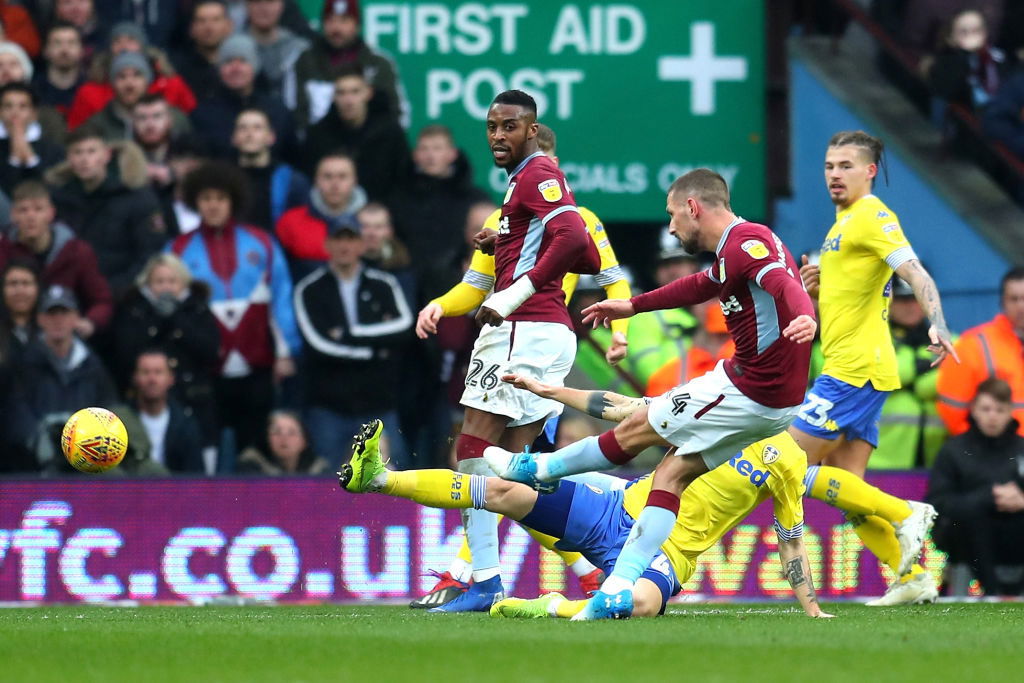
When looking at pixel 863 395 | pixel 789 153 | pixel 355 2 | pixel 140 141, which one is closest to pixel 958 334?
pixel 789 153

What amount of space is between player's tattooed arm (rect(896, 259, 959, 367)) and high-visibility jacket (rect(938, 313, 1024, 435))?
2.59m

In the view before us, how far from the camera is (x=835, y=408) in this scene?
10.1 metres

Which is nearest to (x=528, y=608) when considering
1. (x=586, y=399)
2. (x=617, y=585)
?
(x=617, y=585)

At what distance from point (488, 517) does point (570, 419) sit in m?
2.95

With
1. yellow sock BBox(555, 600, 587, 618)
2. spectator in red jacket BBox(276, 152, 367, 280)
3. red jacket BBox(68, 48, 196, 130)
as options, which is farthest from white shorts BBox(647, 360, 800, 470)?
red jacket BBox(68, 48, 196, 130)

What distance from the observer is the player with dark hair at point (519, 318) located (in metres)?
8.90

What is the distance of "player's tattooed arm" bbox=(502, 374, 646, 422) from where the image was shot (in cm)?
852

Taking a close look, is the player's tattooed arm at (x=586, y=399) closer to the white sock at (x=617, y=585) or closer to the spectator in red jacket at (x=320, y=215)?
the white sock at (x=617, y=585)

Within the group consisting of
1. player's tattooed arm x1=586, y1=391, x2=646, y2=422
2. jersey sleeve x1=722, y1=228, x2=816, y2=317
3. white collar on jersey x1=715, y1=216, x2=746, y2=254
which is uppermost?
white collar on jersey x1=715, y1=216, x2=746, y2=254

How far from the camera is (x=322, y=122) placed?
546 inches

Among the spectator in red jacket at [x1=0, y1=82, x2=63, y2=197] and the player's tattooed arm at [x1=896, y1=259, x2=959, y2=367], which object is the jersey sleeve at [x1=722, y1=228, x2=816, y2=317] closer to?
the player's tattooed arm at [x1=896, y1=259, x2=959, y2=367]

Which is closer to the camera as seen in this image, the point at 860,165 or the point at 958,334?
the point at 860,165

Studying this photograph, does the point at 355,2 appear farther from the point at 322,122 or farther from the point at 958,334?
the point at 958,334

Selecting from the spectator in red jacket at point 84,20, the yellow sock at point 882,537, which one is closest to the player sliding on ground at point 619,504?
the yellow sock at point 882,537
